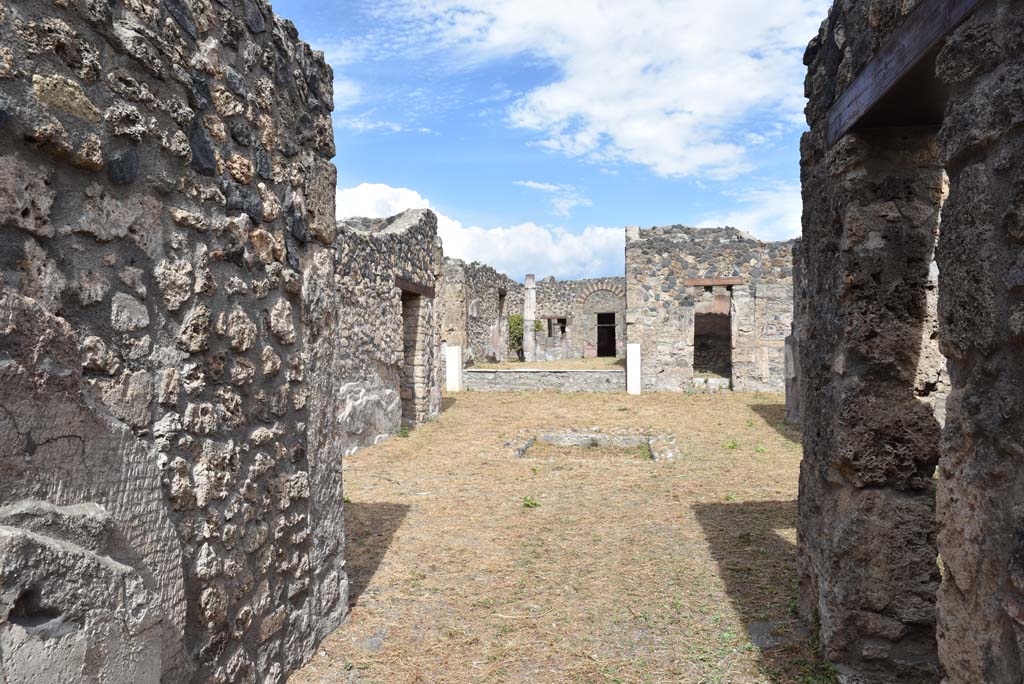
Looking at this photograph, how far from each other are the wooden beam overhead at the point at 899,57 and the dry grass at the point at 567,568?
2623 mm

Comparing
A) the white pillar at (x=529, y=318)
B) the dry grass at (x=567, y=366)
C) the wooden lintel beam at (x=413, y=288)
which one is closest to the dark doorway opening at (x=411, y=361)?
the wooden lintel beam at (x=413, y=288)

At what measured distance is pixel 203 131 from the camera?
8.57 ft

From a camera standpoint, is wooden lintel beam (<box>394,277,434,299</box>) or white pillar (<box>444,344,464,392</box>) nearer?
wooden lintel beam (<box>394,277,434,299</box>)

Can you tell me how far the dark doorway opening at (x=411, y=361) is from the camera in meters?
10.9

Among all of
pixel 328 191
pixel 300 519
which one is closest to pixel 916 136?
pixel 328 191

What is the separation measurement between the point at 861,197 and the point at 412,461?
6.29 meters

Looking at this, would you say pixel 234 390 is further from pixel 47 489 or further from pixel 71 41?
pixel 71 41

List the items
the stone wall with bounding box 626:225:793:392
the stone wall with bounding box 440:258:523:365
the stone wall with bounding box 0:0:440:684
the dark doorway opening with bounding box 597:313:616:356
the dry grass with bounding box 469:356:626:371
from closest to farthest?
the stone wall with bounding box 0:0:440:684, the stone wall with bounding box 626:225:793:392, the stone wall with bounding box 440:258:523:365, the dry grass with bounding box 469:356:626:371, the dark doorway opening with bounding box 597:313:616:356

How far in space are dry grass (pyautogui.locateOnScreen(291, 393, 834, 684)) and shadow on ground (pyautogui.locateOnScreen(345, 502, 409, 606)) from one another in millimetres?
17

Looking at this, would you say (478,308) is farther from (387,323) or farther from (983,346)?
(983,346)

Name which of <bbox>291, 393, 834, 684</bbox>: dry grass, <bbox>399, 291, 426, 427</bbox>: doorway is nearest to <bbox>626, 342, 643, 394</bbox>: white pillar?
<bbox>399, 291, 426, 427</bbox>: doorway

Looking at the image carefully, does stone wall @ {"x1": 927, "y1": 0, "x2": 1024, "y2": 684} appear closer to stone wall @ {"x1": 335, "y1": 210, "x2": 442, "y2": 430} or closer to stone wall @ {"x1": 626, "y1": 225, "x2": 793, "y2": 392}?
stone wall @ {"x1": 335, "y1": 210, "x2": 442, "y2": 430}

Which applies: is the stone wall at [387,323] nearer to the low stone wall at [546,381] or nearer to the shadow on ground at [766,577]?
the low stone wall at [546,381]

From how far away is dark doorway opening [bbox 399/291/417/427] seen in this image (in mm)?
10867
